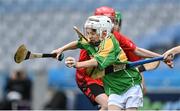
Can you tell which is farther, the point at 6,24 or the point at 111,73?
the point at 6,24

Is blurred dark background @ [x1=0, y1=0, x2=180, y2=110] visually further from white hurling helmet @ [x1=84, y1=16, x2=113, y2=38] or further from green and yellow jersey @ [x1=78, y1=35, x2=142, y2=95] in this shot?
white hurling helmet @ [x1=84, y1=16, x2=113, y2=38]

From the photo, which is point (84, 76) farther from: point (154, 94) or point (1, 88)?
point (1, 88)

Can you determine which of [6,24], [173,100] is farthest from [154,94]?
[6,24]

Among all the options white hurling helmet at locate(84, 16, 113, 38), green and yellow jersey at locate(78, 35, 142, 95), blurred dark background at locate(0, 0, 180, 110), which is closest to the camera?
green and yellow jersey at locate(78, 35, 142, 95)

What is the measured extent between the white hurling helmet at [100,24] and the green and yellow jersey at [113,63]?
0.32 feet

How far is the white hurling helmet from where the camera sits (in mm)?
7531

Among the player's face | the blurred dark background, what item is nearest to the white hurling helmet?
the player's face

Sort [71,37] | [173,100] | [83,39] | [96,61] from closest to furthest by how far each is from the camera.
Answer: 1. [96,61]
2. [83,39]
3. [173,100]
4. [71,37]

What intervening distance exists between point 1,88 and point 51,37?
3.65 metres

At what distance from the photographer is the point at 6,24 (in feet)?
62.2

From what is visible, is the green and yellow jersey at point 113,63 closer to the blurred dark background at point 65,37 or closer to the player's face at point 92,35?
the player's face at point 92,35

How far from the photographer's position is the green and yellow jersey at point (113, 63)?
292 inches

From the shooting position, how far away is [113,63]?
→ 7555 millimetres

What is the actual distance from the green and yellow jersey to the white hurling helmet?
97 mm
